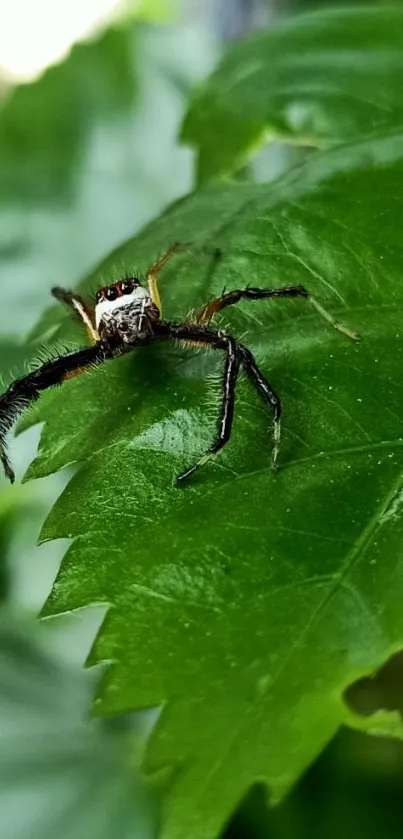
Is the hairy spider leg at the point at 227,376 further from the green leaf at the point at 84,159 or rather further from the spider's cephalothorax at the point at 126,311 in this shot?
the green leaf at the point at 84,159

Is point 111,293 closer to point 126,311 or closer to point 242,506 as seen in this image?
point 126,311

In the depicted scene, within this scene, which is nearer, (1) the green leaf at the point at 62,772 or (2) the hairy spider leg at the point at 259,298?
(2) the hairy spider leg at the point at 259,298

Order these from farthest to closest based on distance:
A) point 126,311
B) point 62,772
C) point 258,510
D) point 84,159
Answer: point 84,159 < point 62,772 < point 126,311 < point 258,510

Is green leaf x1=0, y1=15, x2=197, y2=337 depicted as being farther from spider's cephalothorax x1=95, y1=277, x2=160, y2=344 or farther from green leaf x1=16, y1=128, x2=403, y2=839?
green leaf x1=16, y1=128, x2=403, y2=839

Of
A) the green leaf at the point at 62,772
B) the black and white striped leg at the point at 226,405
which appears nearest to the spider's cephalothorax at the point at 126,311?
the black and white striped leg at the point at 226,405

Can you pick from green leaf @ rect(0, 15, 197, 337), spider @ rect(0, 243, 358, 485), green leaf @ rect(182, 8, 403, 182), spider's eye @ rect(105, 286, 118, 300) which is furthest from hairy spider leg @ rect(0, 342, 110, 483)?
green leaf @ rect(0, 15, 197, 337)

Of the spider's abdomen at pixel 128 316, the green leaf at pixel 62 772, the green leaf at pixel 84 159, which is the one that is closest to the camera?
the spider's abdomen at pixel 128 316

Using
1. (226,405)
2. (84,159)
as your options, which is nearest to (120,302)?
(226,405)

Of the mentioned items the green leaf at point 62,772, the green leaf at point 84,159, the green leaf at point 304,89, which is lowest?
the green leaf at point 62,772

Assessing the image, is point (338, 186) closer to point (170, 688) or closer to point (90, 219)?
point (170, 688)
